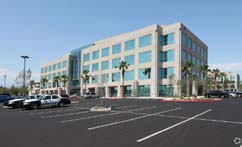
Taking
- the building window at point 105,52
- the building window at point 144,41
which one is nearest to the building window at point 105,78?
the building window at point 105,52

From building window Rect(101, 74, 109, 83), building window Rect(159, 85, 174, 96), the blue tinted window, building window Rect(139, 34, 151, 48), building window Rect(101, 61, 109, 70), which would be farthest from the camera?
the blue tinted window

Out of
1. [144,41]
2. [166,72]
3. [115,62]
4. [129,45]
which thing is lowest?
[166,72]

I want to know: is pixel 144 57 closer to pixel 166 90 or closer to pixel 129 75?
pixel 129 75

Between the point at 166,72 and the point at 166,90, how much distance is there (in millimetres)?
4493

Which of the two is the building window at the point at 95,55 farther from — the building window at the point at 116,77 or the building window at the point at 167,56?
the building window at the point at 167,56

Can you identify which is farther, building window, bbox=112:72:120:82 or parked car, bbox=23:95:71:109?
building window, bbox=112:72:120:82

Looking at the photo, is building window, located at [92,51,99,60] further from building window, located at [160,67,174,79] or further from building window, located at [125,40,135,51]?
building window, located at [160,67,174,79]

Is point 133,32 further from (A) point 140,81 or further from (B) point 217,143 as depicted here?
(B) point 217,143

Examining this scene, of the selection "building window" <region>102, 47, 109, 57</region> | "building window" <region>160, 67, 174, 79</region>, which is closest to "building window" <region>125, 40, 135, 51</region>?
"building window" <region>102, 47, 109, 57</region>

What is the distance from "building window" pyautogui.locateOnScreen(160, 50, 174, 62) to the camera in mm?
60681

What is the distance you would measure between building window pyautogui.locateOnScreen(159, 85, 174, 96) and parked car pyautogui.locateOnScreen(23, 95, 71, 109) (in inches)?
1317

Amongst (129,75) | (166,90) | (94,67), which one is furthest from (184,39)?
(94,67)

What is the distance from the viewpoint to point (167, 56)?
6203 cm

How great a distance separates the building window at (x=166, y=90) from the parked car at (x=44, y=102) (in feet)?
110
